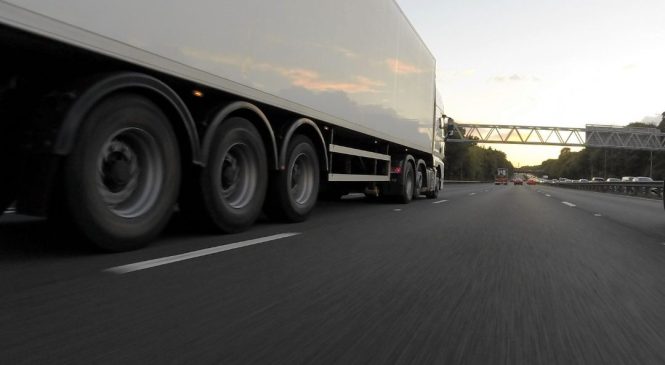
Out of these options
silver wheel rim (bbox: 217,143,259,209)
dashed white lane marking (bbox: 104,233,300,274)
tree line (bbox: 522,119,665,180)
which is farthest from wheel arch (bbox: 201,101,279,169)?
tree line (bbox: 522,119,665,180)

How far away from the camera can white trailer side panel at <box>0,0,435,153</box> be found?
12.4ft

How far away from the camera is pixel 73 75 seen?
13.9 feet

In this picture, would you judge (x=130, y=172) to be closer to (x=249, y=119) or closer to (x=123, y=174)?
(x=123, y=174)

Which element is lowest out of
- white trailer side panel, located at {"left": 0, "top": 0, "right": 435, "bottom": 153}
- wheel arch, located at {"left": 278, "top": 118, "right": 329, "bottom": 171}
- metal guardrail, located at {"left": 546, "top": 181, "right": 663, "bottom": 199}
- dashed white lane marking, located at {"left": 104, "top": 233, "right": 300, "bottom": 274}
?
metal guardrail, located at {"left": 546, "top": 181, "right": 663, "bottom": 199}

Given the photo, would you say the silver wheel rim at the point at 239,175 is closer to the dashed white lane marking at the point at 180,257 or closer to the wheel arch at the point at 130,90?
the dashed white lane marking at the point at 180,257

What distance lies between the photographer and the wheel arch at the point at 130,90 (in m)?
3.86

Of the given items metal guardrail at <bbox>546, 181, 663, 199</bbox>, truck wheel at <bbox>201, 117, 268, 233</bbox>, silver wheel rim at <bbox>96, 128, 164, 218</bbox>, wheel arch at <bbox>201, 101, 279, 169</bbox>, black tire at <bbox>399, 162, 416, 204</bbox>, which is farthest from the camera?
metal guardrail at <bbox>546, 181, 663, 199</bbox>

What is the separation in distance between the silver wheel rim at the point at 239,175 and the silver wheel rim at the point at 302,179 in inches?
53.3

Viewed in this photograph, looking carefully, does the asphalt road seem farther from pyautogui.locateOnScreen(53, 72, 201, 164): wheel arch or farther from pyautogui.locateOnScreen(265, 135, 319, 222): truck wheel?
pyautogui.locateOnScreen(265, 135, 319, 222): truck wheel

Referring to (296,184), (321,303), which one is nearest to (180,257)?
(321,303)

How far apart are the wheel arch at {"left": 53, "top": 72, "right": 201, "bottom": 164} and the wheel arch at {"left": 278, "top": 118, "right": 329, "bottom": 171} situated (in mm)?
1817

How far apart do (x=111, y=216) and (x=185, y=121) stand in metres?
1.16

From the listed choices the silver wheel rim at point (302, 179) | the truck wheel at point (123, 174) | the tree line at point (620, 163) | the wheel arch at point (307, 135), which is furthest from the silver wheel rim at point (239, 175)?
the tree line at point (620, 163)

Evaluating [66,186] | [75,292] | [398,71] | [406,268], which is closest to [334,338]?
[75,292]
